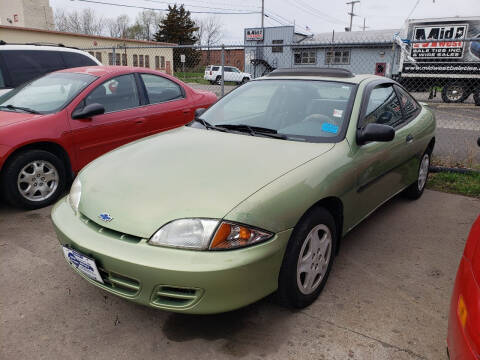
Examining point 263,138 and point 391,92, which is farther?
point 391,92

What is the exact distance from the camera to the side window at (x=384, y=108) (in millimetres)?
3224

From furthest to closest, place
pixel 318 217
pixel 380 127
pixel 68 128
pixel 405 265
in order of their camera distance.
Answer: pixel 68 128 < pixel 405 265 < pixel 380 127 < pixel 318 217

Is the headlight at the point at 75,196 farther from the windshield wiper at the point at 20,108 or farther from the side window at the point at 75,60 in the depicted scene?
the side window at the point at 75,60

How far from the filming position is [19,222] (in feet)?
12.5

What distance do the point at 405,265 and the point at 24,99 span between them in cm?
446

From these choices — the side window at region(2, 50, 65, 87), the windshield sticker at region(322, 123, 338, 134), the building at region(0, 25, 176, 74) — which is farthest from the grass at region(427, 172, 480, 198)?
the building at region(0, 25, 176, 74)

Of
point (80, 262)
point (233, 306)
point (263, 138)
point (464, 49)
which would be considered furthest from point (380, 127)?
point (464, 49)

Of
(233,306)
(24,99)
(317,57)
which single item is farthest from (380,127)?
(317,57)

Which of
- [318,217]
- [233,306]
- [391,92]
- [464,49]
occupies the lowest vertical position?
[233,306]

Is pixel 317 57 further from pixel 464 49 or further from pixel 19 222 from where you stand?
pixel 19 222

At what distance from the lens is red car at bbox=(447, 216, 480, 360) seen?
1365 millimetres

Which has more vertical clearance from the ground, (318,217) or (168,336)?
(318,217)

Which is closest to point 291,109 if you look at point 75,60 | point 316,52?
point 75,60

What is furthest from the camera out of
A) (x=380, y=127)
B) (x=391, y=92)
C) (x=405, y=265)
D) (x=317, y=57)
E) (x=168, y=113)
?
(x=317, y=57)
